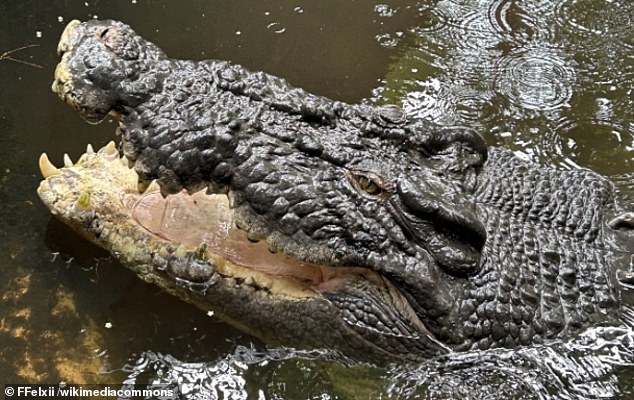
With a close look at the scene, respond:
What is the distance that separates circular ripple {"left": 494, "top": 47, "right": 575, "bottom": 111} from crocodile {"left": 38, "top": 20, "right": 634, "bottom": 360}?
5.45 feet

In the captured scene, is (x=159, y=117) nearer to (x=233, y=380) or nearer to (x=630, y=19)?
(x=233, y=380)

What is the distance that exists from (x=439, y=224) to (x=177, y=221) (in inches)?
47.7

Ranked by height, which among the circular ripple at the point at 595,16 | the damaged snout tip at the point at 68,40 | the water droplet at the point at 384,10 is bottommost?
the water droplet at the point at 384,10

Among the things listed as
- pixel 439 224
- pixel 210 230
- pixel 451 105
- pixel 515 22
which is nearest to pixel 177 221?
pixel 210 230

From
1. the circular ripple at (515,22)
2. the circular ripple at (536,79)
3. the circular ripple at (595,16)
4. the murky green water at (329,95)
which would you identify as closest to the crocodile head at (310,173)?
the murky green water at (329,95)

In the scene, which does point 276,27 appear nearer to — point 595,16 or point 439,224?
point 595,16

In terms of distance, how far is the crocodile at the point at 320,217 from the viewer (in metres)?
2.80

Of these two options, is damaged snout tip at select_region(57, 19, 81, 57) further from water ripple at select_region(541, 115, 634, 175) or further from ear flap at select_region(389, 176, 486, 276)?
water ripple at select_region(541, 115, 634, 175)

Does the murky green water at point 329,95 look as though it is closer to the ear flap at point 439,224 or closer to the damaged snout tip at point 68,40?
the ear flap at point 439,224

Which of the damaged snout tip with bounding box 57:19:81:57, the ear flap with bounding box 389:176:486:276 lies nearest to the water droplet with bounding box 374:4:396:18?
the ear flap with bounding box 389:176:486:276

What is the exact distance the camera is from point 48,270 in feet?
11.8

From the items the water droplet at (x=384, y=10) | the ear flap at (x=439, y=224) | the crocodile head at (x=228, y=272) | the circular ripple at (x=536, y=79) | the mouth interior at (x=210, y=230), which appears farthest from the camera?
the water droplet at (x=384, y=10)

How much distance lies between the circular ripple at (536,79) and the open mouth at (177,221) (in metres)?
2.50

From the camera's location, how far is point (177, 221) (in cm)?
328
